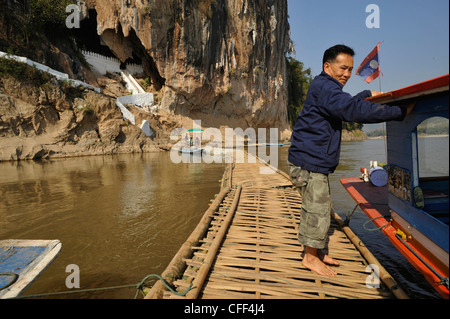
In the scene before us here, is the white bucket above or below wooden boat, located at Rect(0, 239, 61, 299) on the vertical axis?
above

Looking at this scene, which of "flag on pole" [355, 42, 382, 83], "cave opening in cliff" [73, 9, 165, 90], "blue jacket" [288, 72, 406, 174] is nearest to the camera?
"blue jacket" [288, 72, 406, 174]

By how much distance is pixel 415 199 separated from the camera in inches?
93.0

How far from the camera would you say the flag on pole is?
367cm

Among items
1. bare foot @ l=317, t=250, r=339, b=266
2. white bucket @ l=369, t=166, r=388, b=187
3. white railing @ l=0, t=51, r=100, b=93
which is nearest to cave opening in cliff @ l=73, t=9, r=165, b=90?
white railing @ l=0, t=51, r=100, b=93

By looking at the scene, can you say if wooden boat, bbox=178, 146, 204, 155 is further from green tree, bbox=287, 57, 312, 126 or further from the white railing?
green tree, bbox=287, 57, 312, 126

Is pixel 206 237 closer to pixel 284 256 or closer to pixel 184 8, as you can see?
pixel 284 256

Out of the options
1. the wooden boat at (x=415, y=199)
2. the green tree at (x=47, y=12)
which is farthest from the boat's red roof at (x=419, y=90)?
the green tree at (x=47, y=12)

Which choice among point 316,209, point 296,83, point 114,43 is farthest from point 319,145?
point 296,83

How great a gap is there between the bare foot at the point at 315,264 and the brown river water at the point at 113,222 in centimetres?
164

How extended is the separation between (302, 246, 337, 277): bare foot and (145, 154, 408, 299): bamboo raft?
7 centimetres

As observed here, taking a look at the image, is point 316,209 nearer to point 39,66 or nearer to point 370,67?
point 370,67

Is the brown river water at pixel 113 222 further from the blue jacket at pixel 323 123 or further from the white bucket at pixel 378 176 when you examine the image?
the blue jacket at pixel 323 123

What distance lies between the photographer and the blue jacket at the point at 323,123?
2058 millimetres

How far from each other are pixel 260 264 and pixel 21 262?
9.98ft
